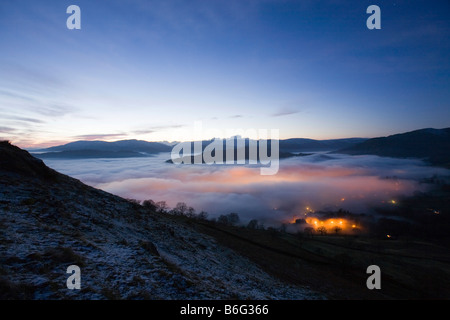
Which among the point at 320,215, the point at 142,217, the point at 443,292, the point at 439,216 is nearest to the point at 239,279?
the point at 142,217

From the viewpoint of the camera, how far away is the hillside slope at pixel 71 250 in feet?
26.3

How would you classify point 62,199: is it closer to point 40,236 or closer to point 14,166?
point 14,166

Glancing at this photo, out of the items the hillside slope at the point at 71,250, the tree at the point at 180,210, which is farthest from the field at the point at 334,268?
the tree at the point at 180,210

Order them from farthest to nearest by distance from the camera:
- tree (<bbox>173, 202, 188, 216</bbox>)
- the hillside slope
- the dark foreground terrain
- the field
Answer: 1. tree (<bbox>173, 202, 188, 216</bbox>)
2. the field
3. the dark foreground terrain
4. the hillside slope

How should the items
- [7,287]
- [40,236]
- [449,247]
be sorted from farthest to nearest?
[449,247]
[40,236]
[7,287]

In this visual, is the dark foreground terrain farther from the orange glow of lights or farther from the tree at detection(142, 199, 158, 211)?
the orange glow of lights

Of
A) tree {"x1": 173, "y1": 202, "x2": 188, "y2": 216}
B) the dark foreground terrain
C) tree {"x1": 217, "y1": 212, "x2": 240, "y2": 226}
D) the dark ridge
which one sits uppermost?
the dark ridge

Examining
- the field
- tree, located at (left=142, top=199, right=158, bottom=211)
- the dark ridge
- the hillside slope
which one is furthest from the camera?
tree, located at (left=142, top=199, right=158, bottom=211)

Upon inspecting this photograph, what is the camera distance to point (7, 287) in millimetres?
6520

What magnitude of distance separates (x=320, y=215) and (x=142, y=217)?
21368cm

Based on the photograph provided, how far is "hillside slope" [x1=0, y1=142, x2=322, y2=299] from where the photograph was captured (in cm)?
802

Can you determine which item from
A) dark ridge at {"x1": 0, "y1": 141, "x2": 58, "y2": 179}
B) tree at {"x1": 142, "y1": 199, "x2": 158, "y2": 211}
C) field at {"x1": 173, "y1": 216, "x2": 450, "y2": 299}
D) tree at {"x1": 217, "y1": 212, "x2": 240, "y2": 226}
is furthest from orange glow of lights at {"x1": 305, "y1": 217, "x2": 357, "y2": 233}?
dark ridge at {"x1": 0, "y1": 141, "x2": 58, "y2": 179}

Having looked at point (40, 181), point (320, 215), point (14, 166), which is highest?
point (14, 166)

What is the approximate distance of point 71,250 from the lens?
1011 cm
